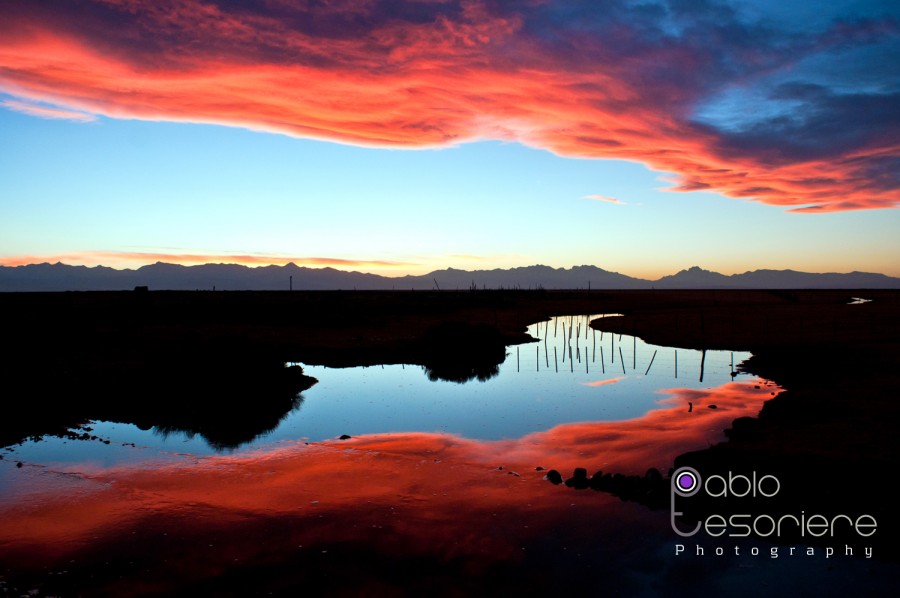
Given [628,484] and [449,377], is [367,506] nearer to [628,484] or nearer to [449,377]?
[628,484]

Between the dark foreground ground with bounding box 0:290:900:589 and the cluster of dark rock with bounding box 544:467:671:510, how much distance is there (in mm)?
45

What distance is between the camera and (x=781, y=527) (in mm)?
11367

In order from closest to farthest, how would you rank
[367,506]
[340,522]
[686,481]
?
[340,522], [367,506], [686,481]

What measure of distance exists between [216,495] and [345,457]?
4.21 meters

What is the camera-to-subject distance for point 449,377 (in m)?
32.9

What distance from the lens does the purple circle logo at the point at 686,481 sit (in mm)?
12945

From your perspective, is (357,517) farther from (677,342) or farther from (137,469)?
(677,342)

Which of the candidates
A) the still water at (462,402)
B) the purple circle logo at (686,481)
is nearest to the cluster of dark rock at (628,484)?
the purple circle logo at (686,481)

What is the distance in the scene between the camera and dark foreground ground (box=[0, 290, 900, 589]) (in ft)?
40.4

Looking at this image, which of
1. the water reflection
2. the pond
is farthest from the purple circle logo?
the water reflection

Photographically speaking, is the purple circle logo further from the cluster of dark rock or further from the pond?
the pond

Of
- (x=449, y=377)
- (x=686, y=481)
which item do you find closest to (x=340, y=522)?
(x=686, y=481)

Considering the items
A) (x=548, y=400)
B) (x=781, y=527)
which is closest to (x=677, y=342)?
(x=548, y=400)

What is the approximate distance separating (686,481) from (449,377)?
802 inches
